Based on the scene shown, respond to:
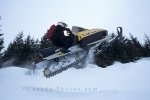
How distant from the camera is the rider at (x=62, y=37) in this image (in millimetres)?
8750

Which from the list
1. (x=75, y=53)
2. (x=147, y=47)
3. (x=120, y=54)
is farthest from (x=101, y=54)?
(x=75, y=53)

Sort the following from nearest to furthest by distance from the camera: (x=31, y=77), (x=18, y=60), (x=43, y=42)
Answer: (x=31, y=77) → (x=18, y=60) → (x=43, y=42)

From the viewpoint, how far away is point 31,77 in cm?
1178

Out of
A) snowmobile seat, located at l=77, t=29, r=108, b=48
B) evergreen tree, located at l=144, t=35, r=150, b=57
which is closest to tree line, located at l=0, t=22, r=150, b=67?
evergreen tree, located at l=144, t=35, r=150, b=57

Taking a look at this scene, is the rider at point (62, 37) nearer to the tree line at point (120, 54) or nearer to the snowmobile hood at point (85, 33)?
the snowmobile hood at point (85, 33)

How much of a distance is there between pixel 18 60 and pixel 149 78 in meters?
27.1

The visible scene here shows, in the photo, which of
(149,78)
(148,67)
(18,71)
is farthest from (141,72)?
(18,71)

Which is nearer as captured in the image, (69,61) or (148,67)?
(69,61)

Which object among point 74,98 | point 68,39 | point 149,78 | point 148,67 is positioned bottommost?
point 74,98

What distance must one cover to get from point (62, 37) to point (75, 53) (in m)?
1.09

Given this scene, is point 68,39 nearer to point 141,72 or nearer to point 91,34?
point 91,34

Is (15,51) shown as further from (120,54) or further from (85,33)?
(85,33)

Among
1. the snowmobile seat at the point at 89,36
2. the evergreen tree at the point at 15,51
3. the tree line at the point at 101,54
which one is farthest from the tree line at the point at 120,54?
the snowmobile seat at the point at 89,36

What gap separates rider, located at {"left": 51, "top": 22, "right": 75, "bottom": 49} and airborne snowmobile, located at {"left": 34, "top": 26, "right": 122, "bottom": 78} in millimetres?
273
